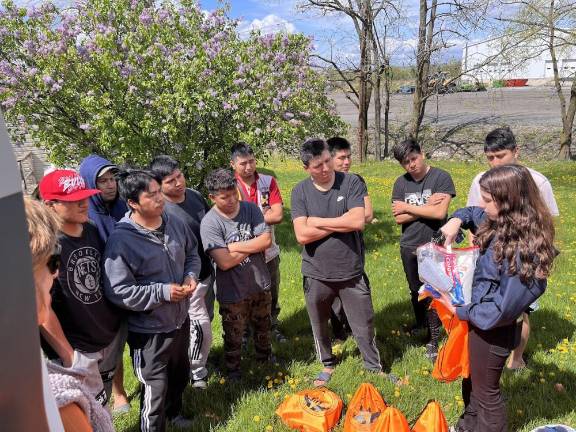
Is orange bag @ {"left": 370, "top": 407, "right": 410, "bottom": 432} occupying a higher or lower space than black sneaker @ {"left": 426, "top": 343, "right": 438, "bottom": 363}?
higher

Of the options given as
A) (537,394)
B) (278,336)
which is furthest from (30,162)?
(537,394)

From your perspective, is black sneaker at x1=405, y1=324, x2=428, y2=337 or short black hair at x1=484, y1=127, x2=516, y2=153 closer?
short black hair at x1=484, y1=127, x2=516, y2=153

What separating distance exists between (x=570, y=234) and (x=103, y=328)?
809cm

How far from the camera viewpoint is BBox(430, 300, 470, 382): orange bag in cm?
284

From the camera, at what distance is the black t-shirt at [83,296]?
271 centimetres

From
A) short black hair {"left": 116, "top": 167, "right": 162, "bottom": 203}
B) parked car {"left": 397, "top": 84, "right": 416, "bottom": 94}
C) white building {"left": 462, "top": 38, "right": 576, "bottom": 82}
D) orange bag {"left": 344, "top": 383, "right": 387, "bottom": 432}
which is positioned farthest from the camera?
parked car {"left": 397, "top": 84, "right": 416, "bottom": 94}

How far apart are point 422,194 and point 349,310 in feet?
4.41

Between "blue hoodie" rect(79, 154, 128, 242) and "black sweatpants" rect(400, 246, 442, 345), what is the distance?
2.68 m

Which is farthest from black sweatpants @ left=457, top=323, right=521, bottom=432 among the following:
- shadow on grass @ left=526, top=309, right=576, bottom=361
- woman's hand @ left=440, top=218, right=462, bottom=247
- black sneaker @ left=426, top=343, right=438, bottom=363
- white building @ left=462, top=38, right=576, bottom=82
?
white building @ left=462, top=38, right=576, bottom=82

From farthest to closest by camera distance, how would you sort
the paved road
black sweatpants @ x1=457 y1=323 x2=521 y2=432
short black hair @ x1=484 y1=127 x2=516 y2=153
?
the paved road → short black hair @ x1=484 y1=127 x2=516 y2=153 → black sweatpants @ x1=457 y1=323 x2=521 y2=432

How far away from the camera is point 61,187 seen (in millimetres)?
2762

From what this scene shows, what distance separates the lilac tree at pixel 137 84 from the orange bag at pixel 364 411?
411 centimetres

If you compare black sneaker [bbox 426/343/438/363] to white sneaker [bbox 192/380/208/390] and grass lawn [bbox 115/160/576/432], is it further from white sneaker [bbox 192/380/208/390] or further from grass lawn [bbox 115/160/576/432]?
white sneaker [bbox 192/380/208/390]

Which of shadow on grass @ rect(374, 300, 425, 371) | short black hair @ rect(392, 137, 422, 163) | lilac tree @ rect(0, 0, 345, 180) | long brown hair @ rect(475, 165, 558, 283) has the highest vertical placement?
lilac tree @ rect(0, 0, 345, 180)
